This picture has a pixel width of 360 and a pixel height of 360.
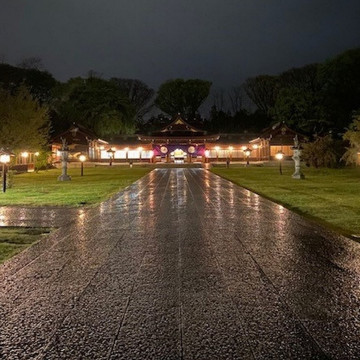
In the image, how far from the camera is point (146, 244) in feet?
23.2

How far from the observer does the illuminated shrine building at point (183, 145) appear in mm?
52750

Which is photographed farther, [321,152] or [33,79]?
[33,79]

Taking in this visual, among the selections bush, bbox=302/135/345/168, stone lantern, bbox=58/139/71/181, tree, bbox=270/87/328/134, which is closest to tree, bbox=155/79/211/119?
tree, bbox=270/87/328/134

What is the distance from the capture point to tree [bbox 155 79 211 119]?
66.0m

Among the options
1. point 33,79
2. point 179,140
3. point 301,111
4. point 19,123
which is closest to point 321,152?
point 301,111

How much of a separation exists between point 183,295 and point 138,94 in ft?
220

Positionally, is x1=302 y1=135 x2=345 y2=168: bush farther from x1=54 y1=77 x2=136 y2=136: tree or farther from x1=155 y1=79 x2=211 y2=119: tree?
x1=155 y1=79 x2=211 y2=119: tree

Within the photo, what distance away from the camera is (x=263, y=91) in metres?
67.2

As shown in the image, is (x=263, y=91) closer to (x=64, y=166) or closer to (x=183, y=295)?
(x=64, y=166)

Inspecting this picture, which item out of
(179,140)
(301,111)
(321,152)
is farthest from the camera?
(179,140)

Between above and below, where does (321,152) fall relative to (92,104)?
below

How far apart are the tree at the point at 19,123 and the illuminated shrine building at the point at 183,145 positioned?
18.9 meters

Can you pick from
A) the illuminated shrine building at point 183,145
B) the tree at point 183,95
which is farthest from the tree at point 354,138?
the tree at point 183,95

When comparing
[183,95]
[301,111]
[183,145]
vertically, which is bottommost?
[183,145]
